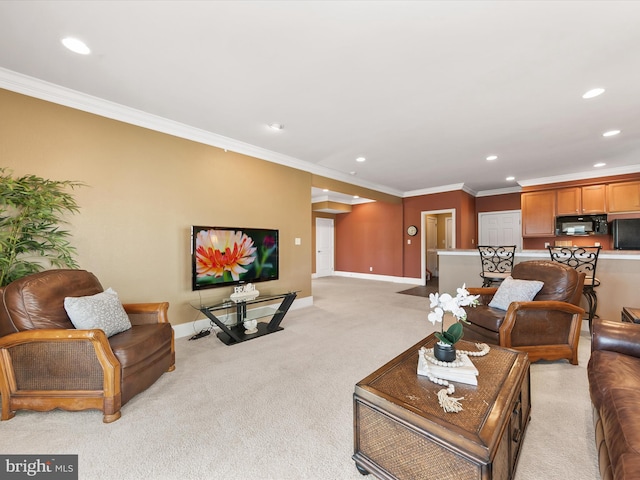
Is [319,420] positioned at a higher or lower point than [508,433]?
lower

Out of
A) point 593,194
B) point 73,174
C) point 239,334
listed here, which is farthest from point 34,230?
point 593,194

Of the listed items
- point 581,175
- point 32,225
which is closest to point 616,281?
point 581,175

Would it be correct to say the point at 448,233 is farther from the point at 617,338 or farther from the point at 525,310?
the point at 617,338

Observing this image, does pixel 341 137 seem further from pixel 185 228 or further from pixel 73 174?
pixel 73 174

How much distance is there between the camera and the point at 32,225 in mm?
2371

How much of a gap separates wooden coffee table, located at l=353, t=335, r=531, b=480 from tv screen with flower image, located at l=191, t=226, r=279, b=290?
8.81ft

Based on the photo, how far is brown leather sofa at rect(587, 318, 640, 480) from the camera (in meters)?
0.98

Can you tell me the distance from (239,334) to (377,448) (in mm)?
2388

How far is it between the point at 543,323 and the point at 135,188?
4.32 metres

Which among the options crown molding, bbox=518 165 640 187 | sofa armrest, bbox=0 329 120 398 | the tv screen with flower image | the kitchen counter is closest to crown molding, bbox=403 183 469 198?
crown molding, bbox=518 165 640 187

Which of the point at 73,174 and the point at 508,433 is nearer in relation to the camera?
the point at 508,433

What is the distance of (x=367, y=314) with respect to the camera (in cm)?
430

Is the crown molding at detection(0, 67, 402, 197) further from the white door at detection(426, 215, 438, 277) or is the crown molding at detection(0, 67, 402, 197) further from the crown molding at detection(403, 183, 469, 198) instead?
the white door at detection(426, 215, 438, 277)

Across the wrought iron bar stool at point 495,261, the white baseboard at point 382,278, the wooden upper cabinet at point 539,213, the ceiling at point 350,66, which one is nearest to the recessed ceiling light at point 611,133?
the ceiling at point 350,66
